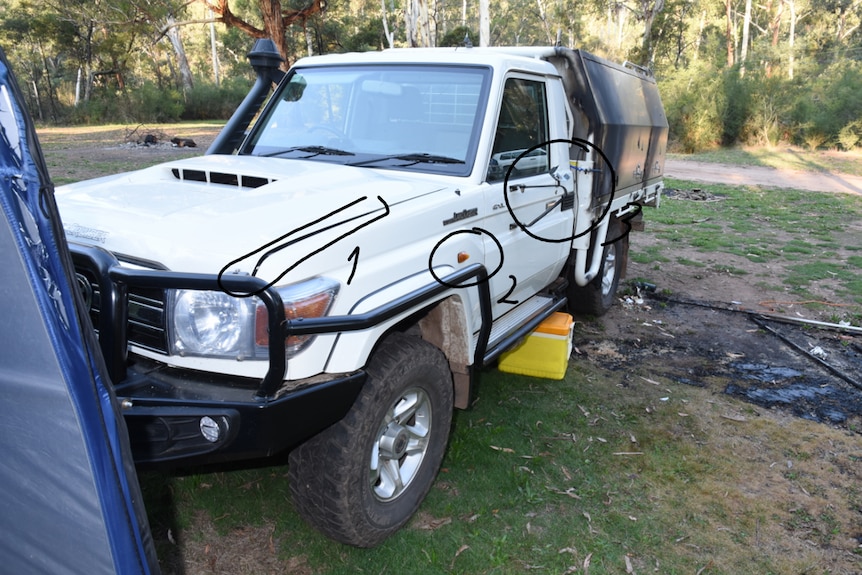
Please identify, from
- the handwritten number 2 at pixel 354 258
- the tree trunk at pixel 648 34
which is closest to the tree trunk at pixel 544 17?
the tree trunk at pixel 648 34

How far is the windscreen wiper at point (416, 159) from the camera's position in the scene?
3623mm

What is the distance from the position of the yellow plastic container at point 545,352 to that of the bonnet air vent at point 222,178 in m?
2.33

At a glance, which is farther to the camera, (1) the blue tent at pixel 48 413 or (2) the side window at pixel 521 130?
(2) the side window at pixel 521 130

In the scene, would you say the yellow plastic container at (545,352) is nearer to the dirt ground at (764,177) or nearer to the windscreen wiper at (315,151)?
the windscreen wiper at (315,151)

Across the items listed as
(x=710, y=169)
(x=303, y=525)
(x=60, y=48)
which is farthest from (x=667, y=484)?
(x=60, y=48)

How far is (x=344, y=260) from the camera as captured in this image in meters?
2.62

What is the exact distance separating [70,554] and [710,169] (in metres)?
21.5

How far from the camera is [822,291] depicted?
24.8 ft

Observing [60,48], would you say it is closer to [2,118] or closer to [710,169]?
[710,169]

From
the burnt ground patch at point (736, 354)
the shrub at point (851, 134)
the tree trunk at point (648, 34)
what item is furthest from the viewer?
the tree trunk at point (648, 34)

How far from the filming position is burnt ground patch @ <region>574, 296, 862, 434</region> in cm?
489

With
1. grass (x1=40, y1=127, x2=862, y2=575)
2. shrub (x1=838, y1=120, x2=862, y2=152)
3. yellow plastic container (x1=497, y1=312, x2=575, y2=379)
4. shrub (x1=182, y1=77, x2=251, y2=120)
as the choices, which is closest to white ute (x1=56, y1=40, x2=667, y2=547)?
yellow plastic container (x1=497, y1=312, x2=575, y2=379)

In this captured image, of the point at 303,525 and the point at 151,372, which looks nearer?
the point at 151,372

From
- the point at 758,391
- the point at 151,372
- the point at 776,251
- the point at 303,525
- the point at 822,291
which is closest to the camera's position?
the point at 151,372
